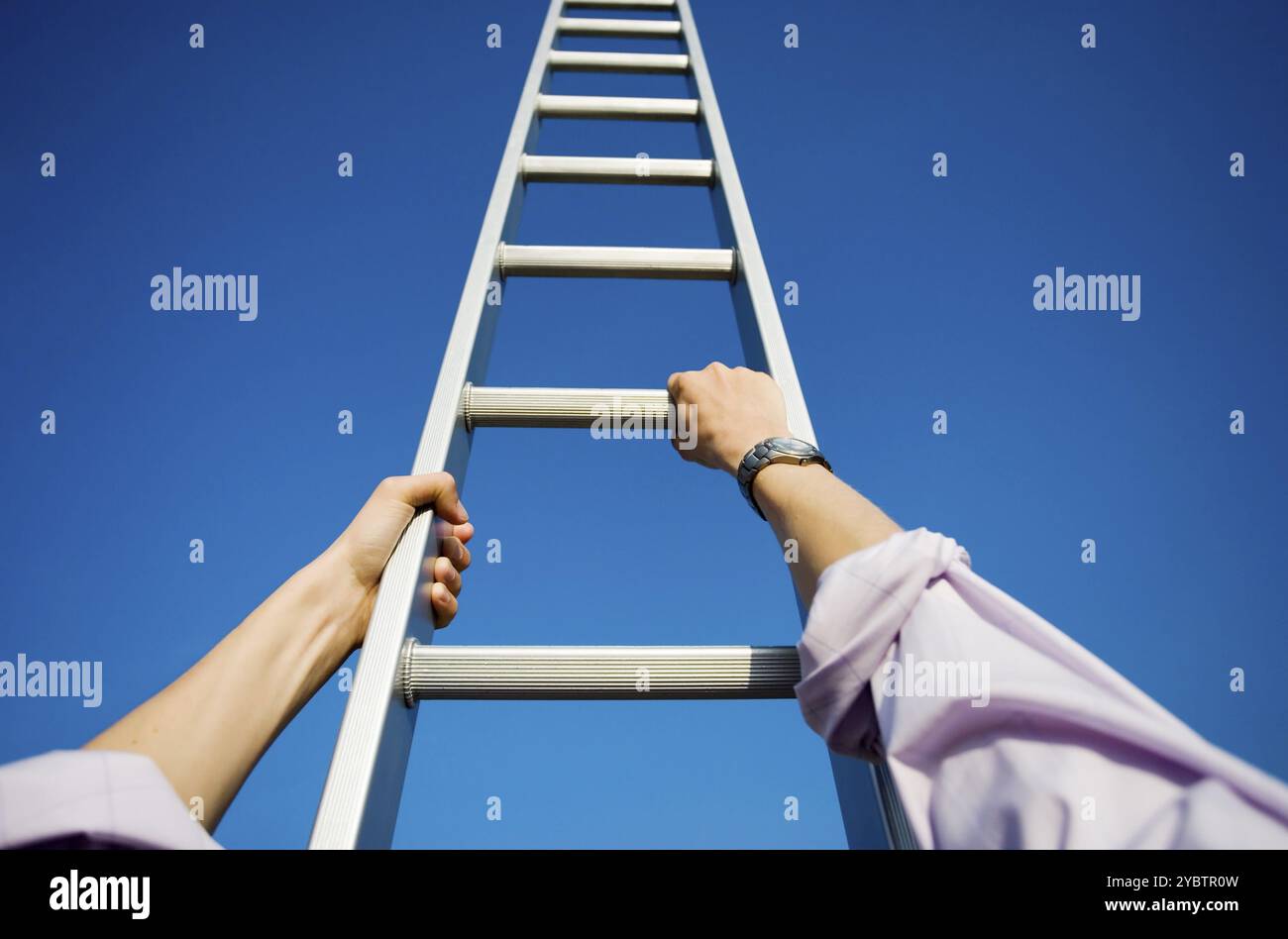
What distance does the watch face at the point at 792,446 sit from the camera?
88 centimetres

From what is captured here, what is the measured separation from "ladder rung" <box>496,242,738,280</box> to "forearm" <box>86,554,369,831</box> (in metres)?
0.66

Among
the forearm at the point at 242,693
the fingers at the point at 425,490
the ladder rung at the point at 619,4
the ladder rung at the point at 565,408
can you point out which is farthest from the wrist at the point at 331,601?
the ladder rung at the point at 619,4

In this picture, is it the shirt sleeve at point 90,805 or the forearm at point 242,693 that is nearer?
the shirt sleeve at point 90,805

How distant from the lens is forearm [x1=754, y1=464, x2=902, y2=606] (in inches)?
27.1

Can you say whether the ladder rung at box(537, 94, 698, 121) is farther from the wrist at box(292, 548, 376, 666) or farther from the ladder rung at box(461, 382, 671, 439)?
the wrist at box(292, 548, 376, 666)

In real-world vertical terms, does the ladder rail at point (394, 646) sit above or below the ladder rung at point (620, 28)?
below

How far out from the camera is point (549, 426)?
3.60 feet

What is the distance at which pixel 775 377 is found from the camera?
1.12 meters

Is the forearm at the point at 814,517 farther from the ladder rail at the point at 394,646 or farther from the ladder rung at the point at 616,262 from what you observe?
the ladder rung at the point at 616,262

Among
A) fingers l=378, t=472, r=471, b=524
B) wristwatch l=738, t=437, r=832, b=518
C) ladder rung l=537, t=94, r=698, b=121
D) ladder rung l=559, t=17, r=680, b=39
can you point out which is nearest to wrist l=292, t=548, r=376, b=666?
fingers l=378, t=472, r=471, b=524

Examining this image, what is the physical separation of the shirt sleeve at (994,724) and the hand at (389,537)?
→ 51 cm
